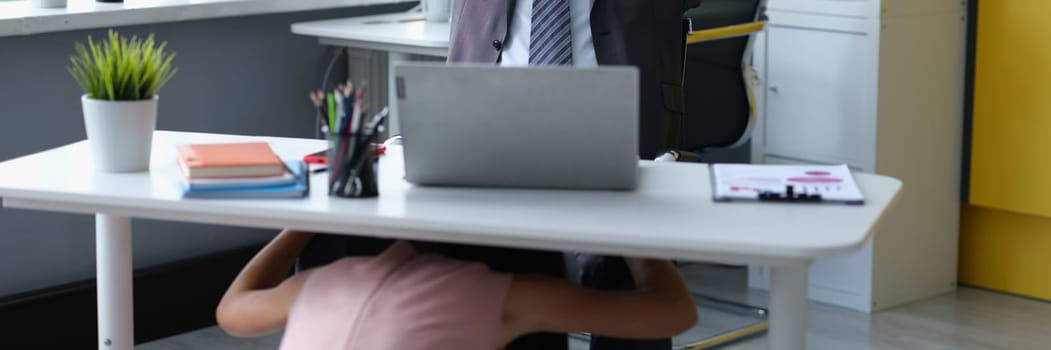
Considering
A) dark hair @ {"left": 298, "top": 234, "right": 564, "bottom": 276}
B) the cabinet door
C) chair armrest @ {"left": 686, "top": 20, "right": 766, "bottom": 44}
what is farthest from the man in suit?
the cabinet door

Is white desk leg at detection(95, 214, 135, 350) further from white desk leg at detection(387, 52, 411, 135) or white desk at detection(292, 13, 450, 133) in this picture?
white desk leg at detection(387, 52, 411, 135)

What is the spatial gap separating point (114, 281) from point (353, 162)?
1.92ft

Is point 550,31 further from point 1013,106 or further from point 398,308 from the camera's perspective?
point 1013,106

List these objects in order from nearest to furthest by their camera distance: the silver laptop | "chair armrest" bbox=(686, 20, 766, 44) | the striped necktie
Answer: the silver laptop, the striped necktie, "chair armrest" bbox=(686, 20, 766, 44)

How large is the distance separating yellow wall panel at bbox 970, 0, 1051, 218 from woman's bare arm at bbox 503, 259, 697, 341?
2.12 m

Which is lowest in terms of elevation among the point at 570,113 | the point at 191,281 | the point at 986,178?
the point at 191,281

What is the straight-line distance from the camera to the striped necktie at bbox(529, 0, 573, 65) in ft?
9.21

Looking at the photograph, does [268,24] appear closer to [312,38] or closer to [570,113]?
[312,38]

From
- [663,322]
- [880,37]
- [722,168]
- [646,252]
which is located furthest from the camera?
[880,37]

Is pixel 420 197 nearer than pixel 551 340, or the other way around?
pixel 420 197

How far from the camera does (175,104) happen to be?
3662 millimetres

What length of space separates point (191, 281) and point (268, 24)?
0.71m

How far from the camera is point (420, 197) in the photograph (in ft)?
→ 6.45

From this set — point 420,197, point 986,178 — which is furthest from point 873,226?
point 986,178
